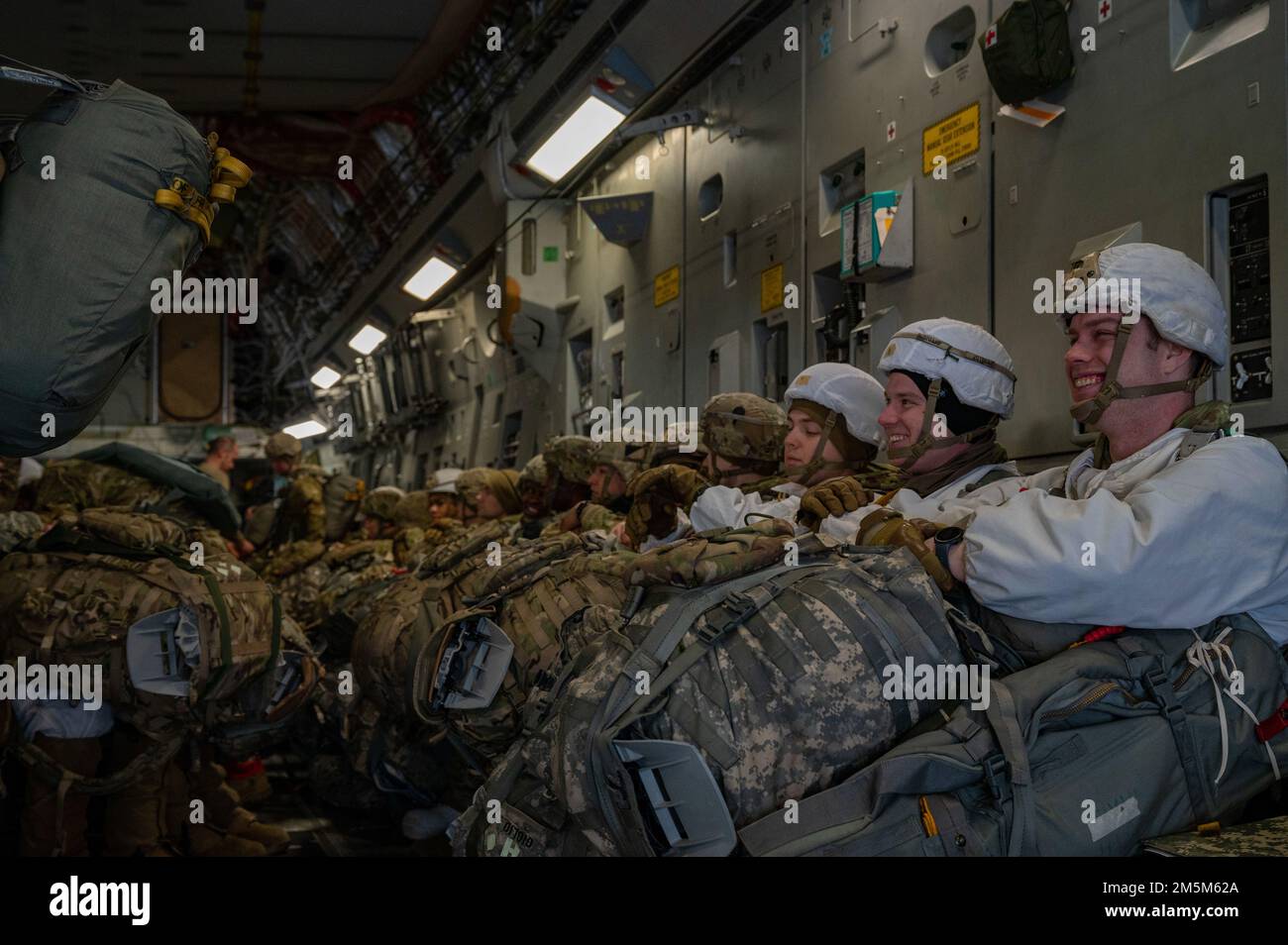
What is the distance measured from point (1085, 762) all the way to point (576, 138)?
5.82 meters

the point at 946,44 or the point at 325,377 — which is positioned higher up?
the point at 325,377

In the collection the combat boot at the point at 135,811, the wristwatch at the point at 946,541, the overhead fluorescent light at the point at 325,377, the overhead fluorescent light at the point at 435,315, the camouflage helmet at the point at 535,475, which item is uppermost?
the overhead fluorescent light at the point at 325,377

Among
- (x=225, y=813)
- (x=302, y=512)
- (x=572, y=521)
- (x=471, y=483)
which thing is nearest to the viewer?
(x=225, y=813)

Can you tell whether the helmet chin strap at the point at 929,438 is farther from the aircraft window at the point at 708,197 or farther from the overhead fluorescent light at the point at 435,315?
the overhead fluorescent light at the point at 435,315

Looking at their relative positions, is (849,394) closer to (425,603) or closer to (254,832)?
(425,603)

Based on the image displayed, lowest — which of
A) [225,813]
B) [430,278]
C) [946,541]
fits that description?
[225,813]

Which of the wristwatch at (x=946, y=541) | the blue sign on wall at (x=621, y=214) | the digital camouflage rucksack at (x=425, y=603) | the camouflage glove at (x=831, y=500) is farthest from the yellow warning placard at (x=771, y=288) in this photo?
the wristwatch at (x=946, y=541)

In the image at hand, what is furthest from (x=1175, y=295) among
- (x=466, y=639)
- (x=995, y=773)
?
(x=466, y=639)

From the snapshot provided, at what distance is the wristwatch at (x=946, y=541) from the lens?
8.62ft

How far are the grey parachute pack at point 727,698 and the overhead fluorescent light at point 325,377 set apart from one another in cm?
1546

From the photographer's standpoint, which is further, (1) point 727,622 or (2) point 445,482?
(2) point 445,482

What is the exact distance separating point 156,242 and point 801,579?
1.42 meters

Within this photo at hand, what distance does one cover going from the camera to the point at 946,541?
265 cm

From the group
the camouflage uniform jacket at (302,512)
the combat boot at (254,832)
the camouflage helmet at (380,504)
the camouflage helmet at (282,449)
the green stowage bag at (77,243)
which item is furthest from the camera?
the camouflage helmet at (282,449)
